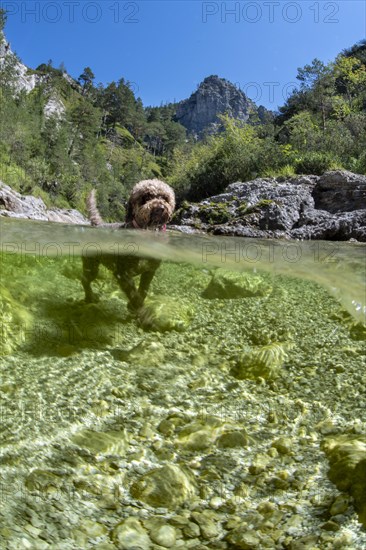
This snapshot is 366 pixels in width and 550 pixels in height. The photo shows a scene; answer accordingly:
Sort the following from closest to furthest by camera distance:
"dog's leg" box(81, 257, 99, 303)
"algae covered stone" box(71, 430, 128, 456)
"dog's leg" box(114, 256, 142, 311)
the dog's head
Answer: "algae covered stone" box(71, 430, 128, 456)
"dog's leg" box(114, 256, 142, 311)
"dog's leg" box(81, 257, 99, 303)
the dog's head

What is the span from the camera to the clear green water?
4.79ft

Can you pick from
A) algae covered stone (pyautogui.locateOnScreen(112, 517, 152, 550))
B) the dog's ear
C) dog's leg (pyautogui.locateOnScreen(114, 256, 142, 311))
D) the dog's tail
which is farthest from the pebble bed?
the dog's tail

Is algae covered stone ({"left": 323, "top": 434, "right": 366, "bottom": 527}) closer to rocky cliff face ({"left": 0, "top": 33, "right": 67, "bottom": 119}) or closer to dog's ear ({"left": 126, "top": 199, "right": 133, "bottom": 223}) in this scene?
dog's ear ({"left": 126, "top": 199, "right": 133, "bottom": 223})

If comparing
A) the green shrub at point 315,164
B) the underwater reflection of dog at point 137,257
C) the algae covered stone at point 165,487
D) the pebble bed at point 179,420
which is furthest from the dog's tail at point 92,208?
the green shrub at point 315,164

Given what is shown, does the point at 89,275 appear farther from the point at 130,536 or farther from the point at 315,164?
the point at 315,164

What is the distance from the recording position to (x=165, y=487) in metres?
1.57

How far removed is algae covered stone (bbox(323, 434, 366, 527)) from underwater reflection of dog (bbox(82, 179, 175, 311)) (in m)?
2.12

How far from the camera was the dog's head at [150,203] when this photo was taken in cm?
486

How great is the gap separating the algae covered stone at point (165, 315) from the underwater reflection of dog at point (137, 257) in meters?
0.14

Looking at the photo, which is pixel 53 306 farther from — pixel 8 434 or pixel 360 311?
pixel 360 311

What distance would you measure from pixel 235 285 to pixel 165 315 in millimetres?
916

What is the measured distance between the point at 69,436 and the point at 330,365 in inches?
69.1

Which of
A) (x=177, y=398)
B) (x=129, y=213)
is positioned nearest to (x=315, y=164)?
(x=129, y=213)

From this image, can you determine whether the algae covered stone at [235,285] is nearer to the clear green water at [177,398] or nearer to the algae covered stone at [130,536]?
the clear green water at [177,398]
